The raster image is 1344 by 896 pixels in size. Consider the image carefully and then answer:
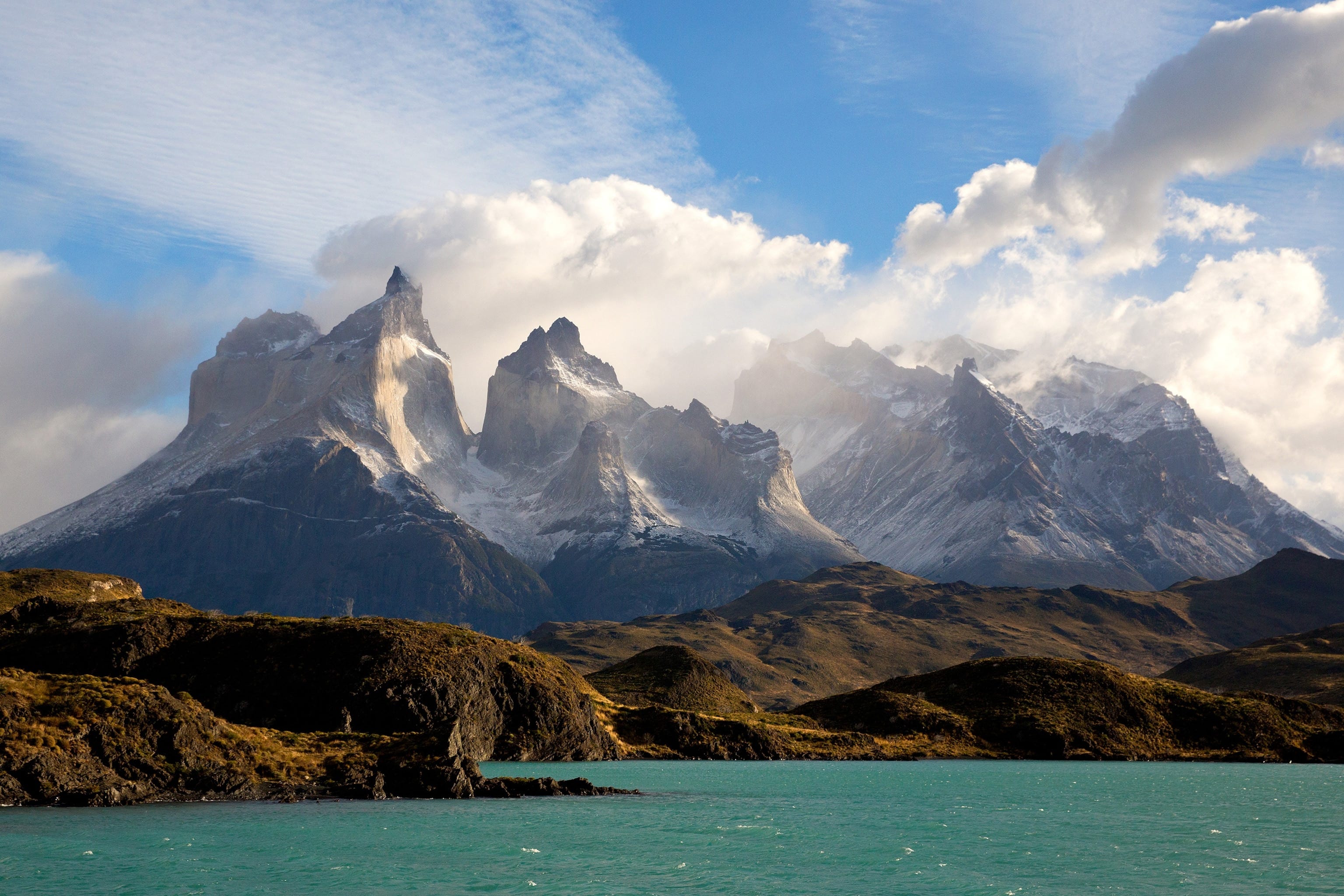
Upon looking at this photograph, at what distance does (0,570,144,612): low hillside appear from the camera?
174625mm

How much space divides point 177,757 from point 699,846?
140 feet

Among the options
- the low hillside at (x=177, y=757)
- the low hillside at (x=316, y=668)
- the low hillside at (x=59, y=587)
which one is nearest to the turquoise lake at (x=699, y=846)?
the low hillside at (x=177, y=757)

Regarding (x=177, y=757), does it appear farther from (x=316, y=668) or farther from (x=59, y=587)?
(x=59, y=587)

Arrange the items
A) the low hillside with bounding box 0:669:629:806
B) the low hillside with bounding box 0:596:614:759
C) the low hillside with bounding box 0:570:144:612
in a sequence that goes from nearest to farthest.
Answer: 1. the low hillside with bounding box 0:669:629:806
2. the low hillside with bounding box 0:596:614:759
3. the low hillside with bounding box 0:570:144:612

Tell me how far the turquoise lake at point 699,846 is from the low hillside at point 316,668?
26075mm

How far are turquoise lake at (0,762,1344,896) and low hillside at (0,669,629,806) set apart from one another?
10.4ft

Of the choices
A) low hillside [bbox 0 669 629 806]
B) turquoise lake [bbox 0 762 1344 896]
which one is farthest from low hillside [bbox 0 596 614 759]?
turquoise lake [bbox 0 762 1344 896]

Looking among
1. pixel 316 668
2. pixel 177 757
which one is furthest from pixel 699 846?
pixel 316 668

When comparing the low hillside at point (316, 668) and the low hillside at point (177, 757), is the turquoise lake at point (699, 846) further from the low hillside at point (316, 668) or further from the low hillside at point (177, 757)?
the low hillside at point (316, 668)

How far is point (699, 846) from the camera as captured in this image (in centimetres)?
8094

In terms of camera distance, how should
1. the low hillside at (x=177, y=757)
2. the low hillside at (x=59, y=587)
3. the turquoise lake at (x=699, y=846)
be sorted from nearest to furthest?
the turquoise lake at (x=699, y=846)
the low hillside at (x=177, y=757)
the low hillside at (x=59, y=587)

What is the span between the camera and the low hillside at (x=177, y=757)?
87875mm

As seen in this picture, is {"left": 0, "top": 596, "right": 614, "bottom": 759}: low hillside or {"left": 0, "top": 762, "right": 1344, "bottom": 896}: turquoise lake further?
{"left": 0, "top": 596, "right": 614, "bottom": 759}: low hillside

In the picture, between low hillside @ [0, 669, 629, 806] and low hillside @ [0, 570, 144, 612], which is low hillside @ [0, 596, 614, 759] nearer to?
low hillside @ [0, 669, 629, 806]
